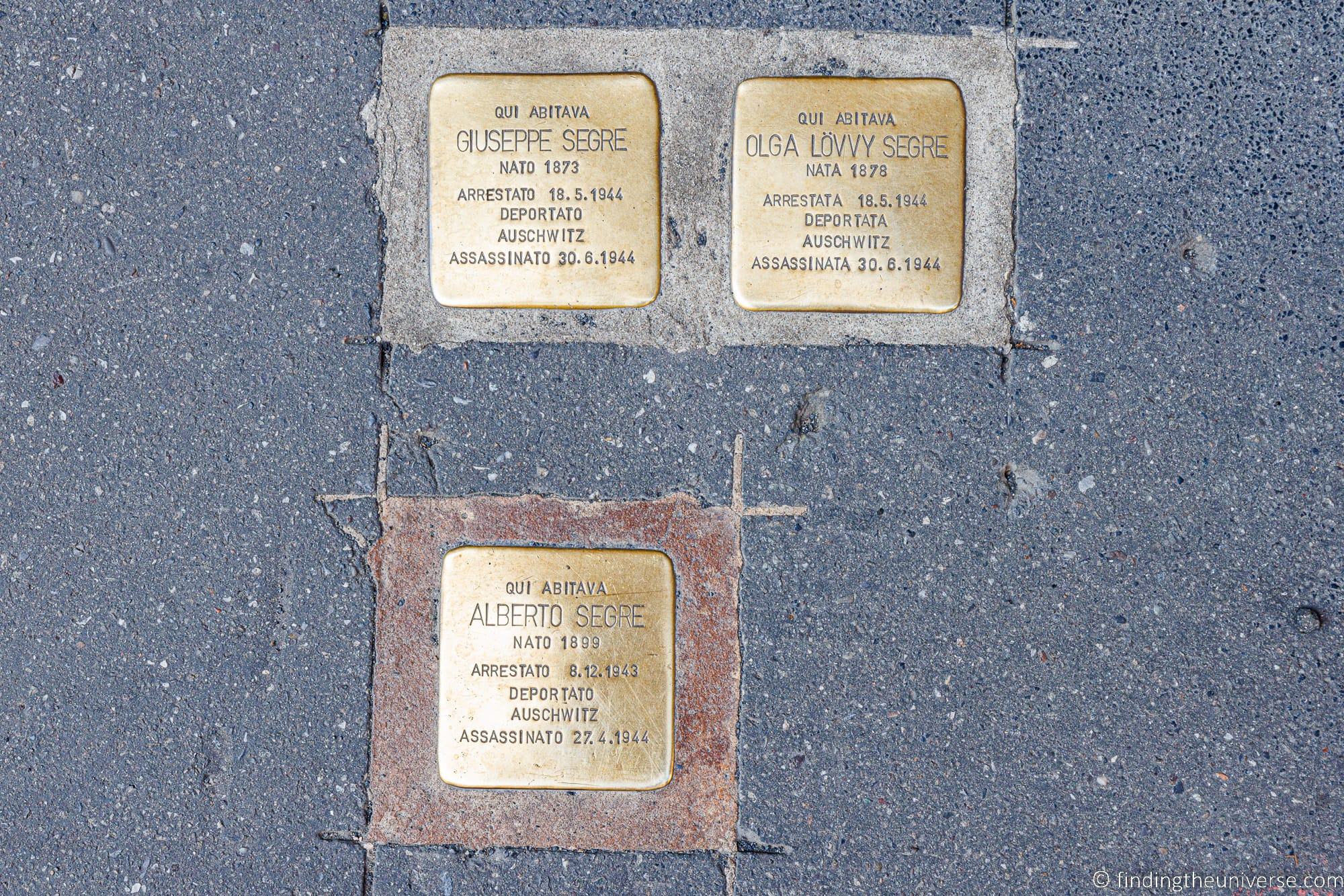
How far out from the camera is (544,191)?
7.00 feet

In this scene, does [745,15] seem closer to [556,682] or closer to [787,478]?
[787,478]

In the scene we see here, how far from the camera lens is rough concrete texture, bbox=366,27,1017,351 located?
2.19 m

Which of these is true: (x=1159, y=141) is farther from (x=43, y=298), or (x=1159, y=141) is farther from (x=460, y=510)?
(x=43, y=298)

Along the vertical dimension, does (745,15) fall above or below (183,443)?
above

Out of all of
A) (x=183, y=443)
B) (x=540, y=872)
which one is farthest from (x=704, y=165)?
(x=540, y=872)

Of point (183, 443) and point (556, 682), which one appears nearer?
point (556, 682)

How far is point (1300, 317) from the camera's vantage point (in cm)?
219

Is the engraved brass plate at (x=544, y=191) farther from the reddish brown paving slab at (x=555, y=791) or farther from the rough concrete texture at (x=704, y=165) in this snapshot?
the reddish brown paving slab at (x=555, y=791)

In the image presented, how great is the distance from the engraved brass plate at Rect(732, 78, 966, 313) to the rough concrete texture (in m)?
0.04

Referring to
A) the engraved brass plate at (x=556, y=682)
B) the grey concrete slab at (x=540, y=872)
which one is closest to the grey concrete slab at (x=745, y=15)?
the engraved brass plate at (x=556, y=682)

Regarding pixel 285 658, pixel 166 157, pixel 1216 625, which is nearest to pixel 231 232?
pixel 166 157

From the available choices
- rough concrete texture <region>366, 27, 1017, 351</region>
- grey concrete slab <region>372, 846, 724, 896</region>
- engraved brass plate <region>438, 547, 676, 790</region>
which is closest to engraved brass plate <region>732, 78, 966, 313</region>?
rough concrete texture <region>366, 27, 1017, 351</region>

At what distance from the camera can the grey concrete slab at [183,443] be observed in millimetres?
2197

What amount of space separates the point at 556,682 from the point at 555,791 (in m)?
0.29
